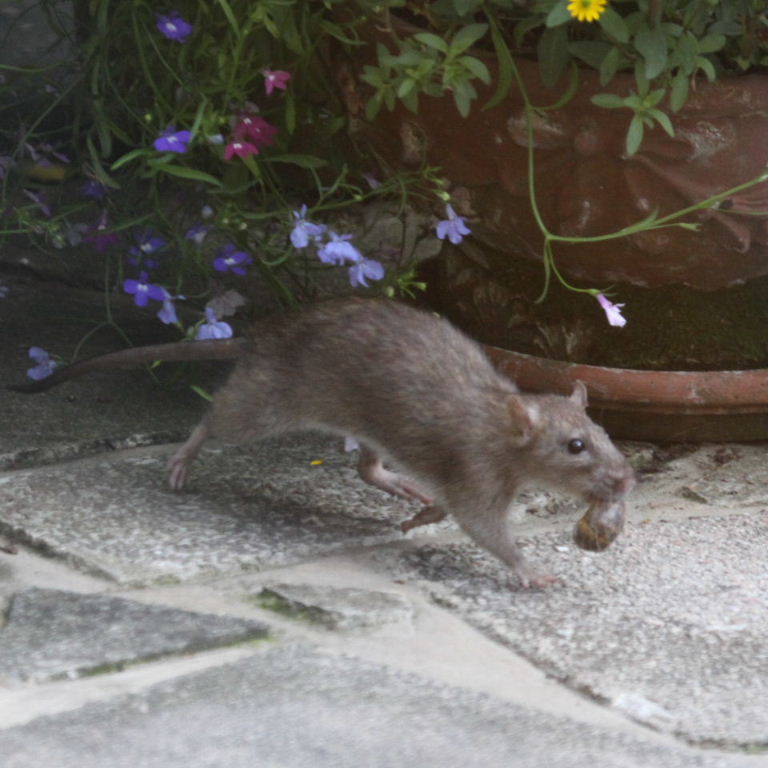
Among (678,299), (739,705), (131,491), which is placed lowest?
(131,491)

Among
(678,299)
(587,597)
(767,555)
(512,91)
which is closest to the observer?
(587,597)

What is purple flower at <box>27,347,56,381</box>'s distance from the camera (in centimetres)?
374

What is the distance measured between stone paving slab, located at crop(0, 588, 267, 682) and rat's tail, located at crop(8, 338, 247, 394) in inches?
34.8

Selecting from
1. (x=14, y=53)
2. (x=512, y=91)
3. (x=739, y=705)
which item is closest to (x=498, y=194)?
(x=512, y=91)

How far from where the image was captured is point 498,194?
3.47 metres

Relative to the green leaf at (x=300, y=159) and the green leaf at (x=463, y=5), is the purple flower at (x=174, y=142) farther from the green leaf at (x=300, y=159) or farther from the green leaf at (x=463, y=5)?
the green leaf at (x=463, y=5)

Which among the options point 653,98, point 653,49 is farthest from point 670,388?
point 653,49

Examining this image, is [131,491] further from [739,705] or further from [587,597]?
[739,705]

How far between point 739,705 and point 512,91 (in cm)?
150

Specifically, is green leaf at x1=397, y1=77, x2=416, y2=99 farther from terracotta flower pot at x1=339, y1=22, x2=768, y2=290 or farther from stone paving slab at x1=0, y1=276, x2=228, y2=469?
stone paving slab at x1=0, y1=276, x2=228, y2=469

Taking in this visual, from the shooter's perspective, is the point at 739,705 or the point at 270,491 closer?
the point at 739,705

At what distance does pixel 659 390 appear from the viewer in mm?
3531

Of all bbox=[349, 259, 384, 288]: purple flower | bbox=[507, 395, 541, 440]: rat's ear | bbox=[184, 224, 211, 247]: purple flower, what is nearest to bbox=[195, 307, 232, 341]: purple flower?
bbox=[184, 224, 211, 247]: purple flower

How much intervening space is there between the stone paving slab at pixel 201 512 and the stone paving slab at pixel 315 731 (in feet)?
1.77
